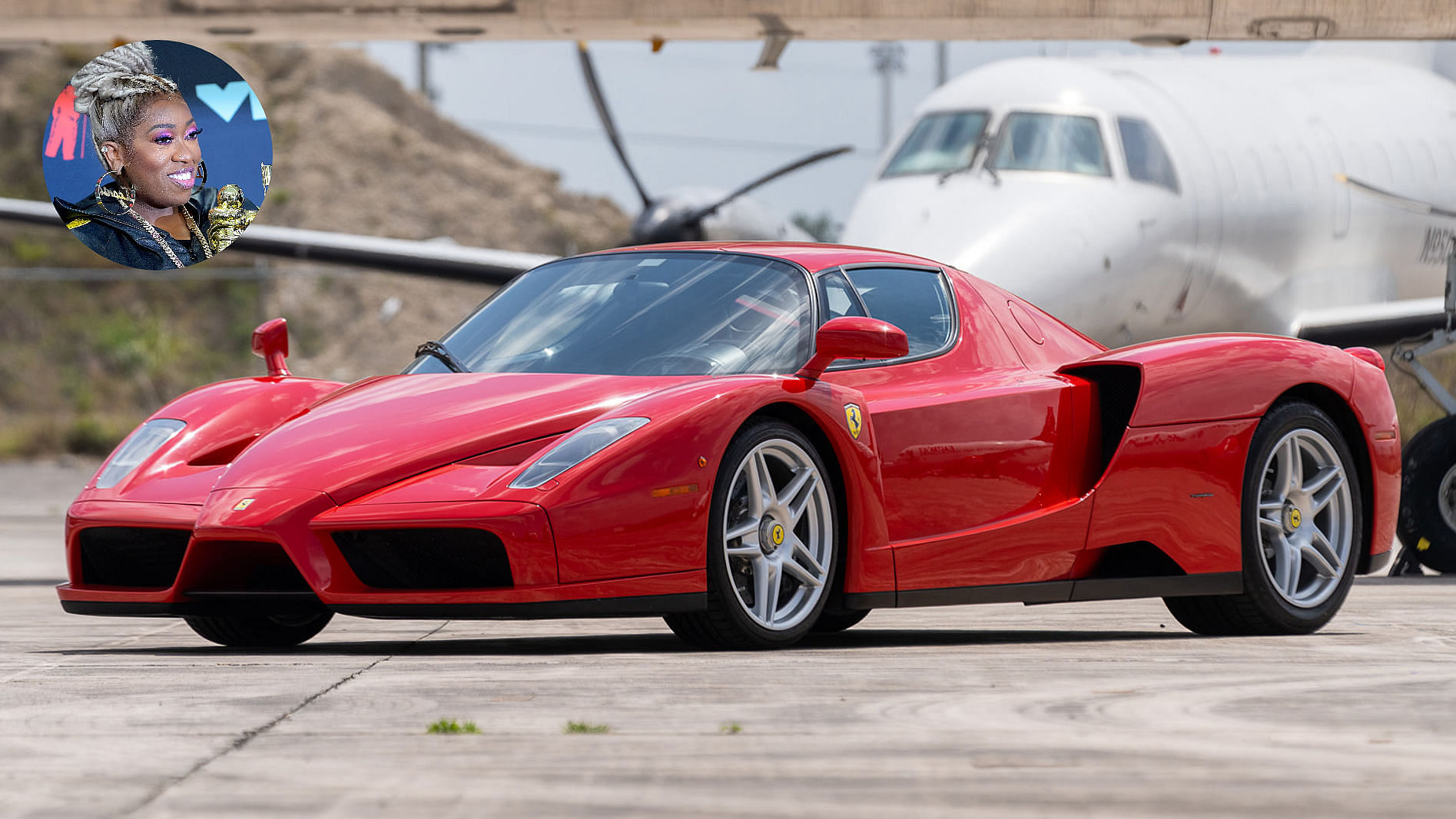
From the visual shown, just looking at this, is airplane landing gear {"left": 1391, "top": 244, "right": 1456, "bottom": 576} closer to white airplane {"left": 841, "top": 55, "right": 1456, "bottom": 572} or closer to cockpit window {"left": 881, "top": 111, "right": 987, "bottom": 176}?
white airplane {"left": 841, "top": 55, "right": 1456, "bottom": 572}

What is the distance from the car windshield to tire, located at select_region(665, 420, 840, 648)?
40cm

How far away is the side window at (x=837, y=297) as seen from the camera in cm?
649

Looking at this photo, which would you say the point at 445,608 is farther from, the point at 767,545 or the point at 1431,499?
the point at 1431,499

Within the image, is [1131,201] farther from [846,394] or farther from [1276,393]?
[846,394]

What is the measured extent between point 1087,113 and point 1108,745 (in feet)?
38.9

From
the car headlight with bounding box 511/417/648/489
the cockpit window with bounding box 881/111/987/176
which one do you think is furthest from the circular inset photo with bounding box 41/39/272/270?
the car headlight with bounding box 511/417/648/489

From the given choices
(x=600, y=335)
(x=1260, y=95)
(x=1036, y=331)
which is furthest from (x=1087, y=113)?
(x=600, y=335)

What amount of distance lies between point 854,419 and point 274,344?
2.54 metres

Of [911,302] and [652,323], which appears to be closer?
[652,323]

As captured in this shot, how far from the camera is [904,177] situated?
15.0 metres

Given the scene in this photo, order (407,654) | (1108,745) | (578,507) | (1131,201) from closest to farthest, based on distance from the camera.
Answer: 1. (1108,745)
2. (578,507)
3. (407,654)
4. (1131,201)

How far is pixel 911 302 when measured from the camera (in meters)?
6.78

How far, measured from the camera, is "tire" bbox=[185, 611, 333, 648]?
652cm

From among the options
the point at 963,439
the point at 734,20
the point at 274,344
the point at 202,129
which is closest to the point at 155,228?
the point at 202,129
